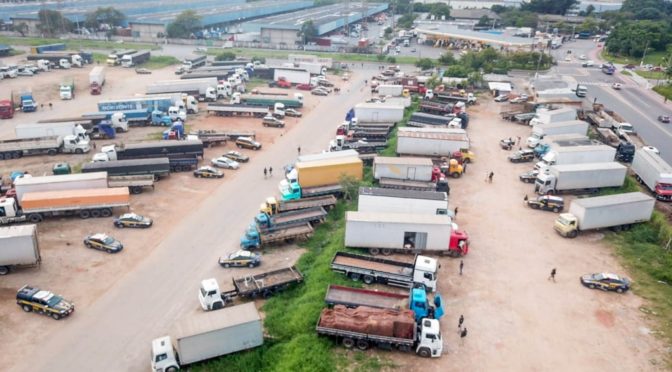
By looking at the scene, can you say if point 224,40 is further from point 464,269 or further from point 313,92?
point 464,269

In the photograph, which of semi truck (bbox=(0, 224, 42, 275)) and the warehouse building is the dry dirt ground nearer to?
semi truck (bbox=(0, 224, 42, 275))

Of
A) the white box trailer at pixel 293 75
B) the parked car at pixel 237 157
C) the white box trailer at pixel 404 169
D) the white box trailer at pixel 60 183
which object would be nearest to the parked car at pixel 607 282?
the white box trailer at pixel 404 169

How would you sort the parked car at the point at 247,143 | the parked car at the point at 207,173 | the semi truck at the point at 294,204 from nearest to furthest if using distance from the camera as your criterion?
1. the semi truck at the point at 294,204
2. the parked car at the point at 207,173
3. the parked car at the point at 247,143

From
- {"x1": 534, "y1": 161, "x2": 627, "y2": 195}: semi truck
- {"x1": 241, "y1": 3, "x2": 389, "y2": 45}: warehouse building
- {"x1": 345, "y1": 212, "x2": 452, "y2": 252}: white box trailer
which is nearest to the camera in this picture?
{"x1": 345, "y1": 212, "x2": 452, "y2": 252}: white box trailer

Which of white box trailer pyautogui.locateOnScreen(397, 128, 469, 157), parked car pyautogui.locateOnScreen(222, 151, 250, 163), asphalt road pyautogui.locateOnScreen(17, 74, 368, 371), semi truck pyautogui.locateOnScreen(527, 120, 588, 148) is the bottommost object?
asphalt road pyautogui.locateOnScreen(17, 74, 368, 371)

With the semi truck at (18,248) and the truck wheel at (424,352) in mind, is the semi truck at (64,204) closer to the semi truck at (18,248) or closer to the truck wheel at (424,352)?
the semi truck at (18,248)

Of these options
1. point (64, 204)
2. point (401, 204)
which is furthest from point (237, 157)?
point (401, 204)

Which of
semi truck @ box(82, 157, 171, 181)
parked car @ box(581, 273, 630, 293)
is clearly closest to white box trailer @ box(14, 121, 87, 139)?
semi truck @ box(82, 157, 171, 181)
